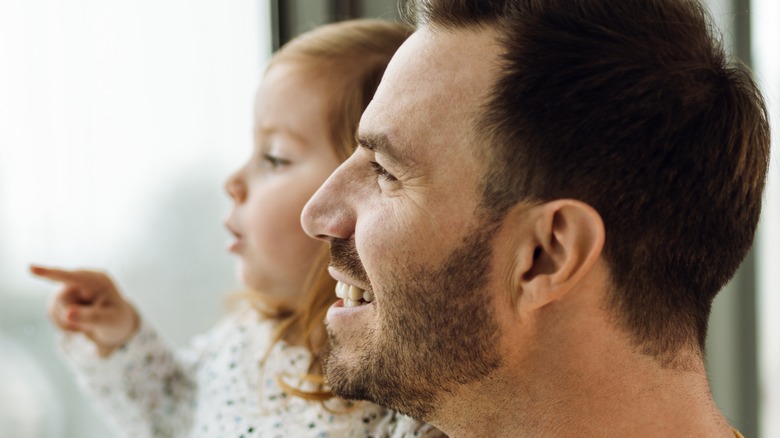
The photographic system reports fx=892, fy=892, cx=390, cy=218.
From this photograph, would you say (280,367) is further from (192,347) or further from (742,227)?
(742,227)

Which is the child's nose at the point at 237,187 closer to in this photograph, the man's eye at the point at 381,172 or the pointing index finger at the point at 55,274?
the pointing index finger at the point at 55,274

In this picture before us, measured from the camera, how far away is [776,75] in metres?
1.63

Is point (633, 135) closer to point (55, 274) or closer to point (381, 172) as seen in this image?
point (381, 172)

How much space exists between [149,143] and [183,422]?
526mm

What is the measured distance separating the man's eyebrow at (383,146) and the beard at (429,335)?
0.40ft

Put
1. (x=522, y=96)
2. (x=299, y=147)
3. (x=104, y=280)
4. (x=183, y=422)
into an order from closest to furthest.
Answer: (x=522, y=96) < (x=299, y=147) < (x=104, y=280) < (x=183, y=422)

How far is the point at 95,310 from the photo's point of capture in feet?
5.12

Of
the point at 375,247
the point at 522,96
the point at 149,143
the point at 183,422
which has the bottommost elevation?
the point at 183,422

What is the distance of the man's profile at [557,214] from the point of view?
37.5 inches

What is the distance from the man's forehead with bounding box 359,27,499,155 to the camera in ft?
3.23

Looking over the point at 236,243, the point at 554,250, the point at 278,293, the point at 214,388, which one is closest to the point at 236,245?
the point at 236,243

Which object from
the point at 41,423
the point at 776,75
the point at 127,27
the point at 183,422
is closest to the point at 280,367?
the point at 183,422

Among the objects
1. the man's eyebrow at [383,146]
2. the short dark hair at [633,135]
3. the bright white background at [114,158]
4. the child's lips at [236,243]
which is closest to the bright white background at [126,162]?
the bright white background at [114,158]

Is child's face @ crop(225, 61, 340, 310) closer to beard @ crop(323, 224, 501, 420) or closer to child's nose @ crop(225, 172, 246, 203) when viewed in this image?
child's nose @ crop(225, 172, 246, 203)
